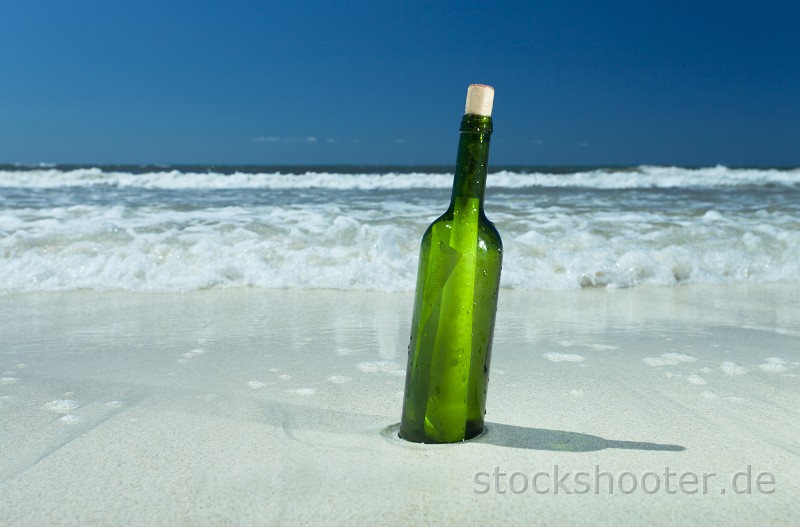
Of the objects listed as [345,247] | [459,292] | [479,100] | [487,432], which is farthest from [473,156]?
[345,247]

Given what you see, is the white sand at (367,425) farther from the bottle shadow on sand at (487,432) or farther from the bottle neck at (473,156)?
the bottle neck at (473,156)

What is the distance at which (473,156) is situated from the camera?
1098 millimetres

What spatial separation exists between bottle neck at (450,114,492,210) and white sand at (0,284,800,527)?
0.43 metres

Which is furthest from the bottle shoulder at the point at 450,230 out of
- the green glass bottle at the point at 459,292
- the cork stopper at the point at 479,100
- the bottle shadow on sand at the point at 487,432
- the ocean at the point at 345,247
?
the ocean at the point at 345,247

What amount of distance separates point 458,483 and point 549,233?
3.35m

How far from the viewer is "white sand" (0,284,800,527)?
1.02m

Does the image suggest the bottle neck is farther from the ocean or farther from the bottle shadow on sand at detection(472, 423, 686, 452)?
the ocean

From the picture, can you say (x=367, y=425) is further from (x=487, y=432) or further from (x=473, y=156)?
(x=473, y=156)

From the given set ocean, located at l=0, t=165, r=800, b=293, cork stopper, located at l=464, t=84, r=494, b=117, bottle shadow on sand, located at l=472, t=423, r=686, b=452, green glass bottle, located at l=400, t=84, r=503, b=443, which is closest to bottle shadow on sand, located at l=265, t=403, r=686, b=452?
bottle shadow on sand, located at l=472, t=423, r=686, b=452

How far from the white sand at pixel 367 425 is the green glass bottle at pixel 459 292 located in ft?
0.37

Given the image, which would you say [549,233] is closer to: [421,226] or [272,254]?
[421,226]

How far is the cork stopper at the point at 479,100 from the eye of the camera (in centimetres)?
109

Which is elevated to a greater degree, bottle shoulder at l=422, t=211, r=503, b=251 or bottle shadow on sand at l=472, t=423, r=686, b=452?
bottle shoulder at l=422, t=211, r=503, b=251

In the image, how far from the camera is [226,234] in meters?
4.10
